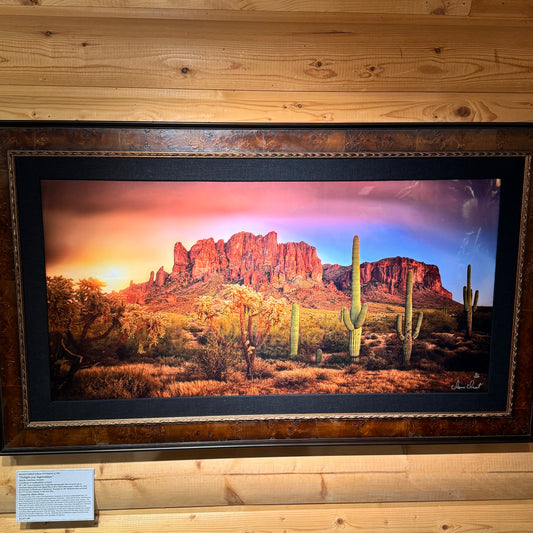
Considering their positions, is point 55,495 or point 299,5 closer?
point 299,5

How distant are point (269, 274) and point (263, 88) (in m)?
0.56

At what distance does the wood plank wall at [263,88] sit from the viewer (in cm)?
116

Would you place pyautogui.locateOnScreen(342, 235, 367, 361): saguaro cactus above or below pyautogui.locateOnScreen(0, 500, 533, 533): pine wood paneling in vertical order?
above

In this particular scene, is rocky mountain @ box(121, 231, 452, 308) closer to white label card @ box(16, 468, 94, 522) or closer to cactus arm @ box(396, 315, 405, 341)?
cactus arm @ box(396, 315, 405, 341)

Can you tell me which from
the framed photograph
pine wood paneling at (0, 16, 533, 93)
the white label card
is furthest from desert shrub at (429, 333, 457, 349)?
the white label card

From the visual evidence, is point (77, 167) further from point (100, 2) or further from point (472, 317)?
point (472, 317)

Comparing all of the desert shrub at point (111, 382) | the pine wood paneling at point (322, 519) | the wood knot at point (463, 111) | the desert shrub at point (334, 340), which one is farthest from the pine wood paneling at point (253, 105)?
the pine wood paneling at point (322, 519)

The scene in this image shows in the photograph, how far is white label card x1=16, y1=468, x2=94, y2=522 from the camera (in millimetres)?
1268

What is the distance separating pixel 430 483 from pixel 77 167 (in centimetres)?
150

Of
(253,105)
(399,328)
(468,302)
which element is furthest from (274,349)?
(253,105)

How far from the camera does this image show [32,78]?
3.87ft

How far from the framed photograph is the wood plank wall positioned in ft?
0.28
